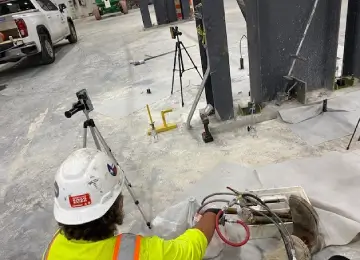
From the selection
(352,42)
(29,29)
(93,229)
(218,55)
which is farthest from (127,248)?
(29,29)

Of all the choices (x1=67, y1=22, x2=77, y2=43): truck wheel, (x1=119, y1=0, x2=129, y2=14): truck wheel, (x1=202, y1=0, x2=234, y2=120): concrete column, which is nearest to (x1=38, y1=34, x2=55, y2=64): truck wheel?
(x1=67, y1=22, x2=77, y2=43): truck wheel

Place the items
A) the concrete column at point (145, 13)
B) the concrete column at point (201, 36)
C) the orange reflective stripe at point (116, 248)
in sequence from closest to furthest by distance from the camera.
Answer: the orange reflective stripe at point (116, 248) → the concrete column at point (201, 36) → the concrete column at point (145, 13)

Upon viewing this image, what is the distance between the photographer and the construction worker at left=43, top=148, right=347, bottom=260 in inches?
53.2

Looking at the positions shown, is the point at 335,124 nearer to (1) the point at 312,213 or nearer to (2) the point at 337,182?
(2) the point at 337,182

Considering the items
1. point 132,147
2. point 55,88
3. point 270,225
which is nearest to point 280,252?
point 270,225

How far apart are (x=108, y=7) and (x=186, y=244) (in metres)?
15.5

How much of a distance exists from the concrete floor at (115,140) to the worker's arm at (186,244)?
1001 millimetres

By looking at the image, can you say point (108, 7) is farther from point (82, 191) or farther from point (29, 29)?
point (82, 191)

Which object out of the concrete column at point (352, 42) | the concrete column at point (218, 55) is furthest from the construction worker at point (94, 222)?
the concrete column at point (352, 42)

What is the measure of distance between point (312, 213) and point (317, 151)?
46.4 inches

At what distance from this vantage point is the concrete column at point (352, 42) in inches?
153

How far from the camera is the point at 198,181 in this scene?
9.78 ft

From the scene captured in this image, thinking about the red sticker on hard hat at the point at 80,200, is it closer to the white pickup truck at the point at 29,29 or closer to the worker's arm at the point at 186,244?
the worker's arm at the point at 186,244

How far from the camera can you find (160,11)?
33.1ft
